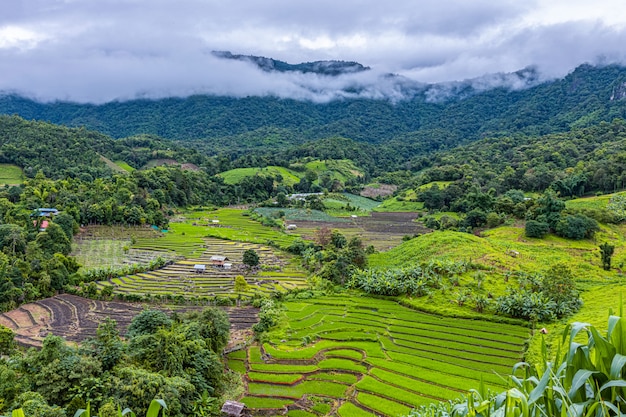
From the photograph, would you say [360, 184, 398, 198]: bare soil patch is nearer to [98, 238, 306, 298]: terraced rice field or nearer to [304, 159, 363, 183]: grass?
[304, 159, 363, 183]: grass

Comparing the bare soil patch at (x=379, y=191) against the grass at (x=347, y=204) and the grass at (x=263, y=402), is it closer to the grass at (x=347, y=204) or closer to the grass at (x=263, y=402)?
the grass at (x=347, y=204)

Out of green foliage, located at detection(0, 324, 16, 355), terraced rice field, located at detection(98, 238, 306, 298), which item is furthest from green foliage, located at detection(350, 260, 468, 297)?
green foliage, located at detection(0, 324, 16, 355)

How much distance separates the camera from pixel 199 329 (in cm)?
2783

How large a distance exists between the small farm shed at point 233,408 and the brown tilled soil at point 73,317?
9.65 meters

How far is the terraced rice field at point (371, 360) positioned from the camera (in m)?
25.2

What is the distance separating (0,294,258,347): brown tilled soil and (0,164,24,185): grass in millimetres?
60654

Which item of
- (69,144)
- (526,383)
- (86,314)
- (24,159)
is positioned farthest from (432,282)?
(69,144)

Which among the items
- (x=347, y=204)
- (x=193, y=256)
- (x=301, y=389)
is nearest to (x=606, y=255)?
(x=301, y=389)

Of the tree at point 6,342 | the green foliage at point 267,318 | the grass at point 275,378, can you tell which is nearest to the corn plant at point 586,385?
the grass at point 275,378

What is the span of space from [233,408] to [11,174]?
95.4 metres

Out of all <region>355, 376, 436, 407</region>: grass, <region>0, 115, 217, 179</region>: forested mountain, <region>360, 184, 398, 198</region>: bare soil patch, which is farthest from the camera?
<region>360, 184, 398, 198</region>: bare soil patch

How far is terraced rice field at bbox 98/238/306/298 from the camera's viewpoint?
150ft

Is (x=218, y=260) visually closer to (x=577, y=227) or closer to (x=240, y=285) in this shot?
(x=240, y=285)

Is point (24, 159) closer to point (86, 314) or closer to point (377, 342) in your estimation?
point (86, 314)
